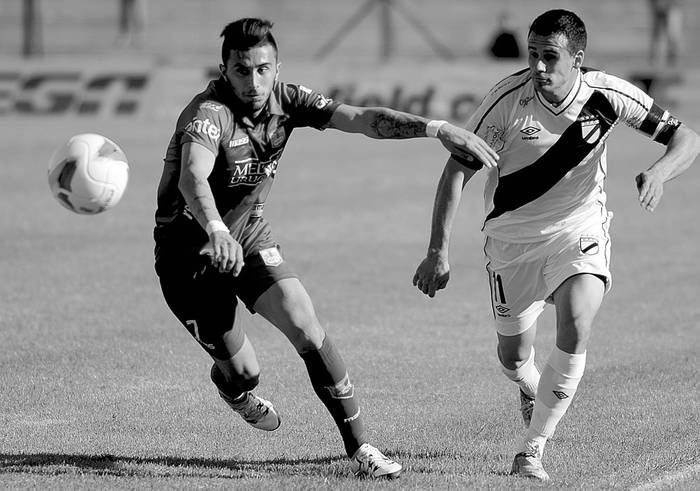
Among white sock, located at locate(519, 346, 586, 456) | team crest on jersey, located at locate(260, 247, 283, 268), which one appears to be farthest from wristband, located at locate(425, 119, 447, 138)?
white sock, located at locate(519, 346, 586, 456)

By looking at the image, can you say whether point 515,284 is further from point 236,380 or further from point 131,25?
point 131,25

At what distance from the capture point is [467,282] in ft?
40.5

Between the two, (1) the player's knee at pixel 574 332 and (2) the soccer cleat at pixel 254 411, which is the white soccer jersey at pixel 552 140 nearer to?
(1) the player's knee at pixel 574 332

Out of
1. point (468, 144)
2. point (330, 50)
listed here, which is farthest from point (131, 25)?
point (468, 144)

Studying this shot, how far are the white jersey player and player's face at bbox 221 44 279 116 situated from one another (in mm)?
1115

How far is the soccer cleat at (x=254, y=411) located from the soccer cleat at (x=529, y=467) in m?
1.64

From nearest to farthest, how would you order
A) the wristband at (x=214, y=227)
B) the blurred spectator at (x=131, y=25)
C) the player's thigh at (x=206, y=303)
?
1. the wristband at (x=214, y=227)
2. the player's thigh at (x=206, y=303)
3. the blurred spectator at (x=131, y=25)

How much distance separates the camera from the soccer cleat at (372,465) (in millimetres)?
6031

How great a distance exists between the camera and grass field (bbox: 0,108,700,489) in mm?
6387

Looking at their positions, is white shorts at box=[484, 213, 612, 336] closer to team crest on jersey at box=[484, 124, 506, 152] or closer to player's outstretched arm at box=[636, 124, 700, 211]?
player's outstretched arm at box=[636, 124, 700, 211]

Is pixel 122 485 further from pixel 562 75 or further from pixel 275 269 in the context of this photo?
pixel 562 75

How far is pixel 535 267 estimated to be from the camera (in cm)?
652

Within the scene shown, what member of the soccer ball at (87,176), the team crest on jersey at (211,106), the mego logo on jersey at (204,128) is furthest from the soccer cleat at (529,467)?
the soccer ball at (87,176)

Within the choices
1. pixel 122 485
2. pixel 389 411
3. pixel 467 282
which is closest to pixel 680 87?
pixel 467 282
